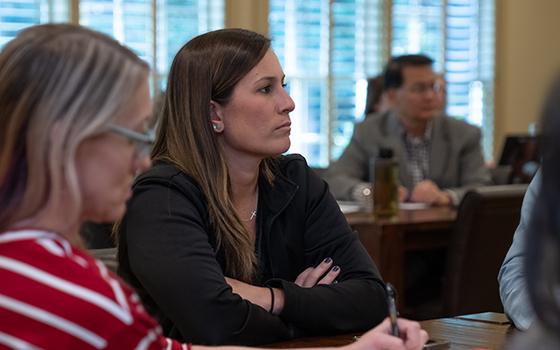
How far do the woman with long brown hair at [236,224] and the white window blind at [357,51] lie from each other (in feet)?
19.1

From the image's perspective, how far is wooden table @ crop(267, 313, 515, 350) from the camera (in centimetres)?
185

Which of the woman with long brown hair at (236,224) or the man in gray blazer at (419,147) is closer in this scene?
the woman with long brown hair at (236,224)

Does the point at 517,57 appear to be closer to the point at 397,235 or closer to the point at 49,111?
the point at 397,235

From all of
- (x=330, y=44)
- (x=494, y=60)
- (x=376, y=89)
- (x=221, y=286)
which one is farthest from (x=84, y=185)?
(x=494, y=60)

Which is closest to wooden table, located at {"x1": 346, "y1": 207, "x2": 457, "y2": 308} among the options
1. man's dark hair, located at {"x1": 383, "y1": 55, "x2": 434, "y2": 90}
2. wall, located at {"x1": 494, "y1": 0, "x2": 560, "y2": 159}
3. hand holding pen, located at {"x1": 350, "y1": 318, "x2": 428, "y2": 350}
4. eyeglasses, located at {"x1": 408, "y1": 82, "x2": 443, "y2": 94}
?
eyeglasses, located at {"x1": 408, "y1": 82, "x2": 443, "y2": 94}

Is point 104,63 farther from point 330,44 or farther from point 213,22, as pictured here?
point 330,44

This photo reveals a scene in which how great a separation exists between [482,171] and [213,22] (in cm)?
353

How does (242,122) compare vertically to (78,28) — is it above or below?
below

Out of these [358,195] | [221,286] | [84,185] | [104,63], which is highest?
[104,63]

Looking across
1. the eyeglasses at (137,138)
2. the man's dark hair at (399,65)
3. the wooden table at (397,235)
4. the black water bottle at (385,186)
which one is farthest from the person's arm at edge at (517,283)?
the man's dark hair at (399,65)

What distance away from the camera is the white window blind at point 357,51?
8.38m

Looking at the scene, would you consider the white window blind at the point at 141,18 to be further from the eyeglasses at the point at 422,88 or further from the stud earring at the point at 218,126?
the stud earring at the point at 218,126

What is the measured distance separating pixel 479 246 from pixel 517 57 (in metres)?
5.89

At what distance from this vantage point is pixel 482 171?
16.1 ft
